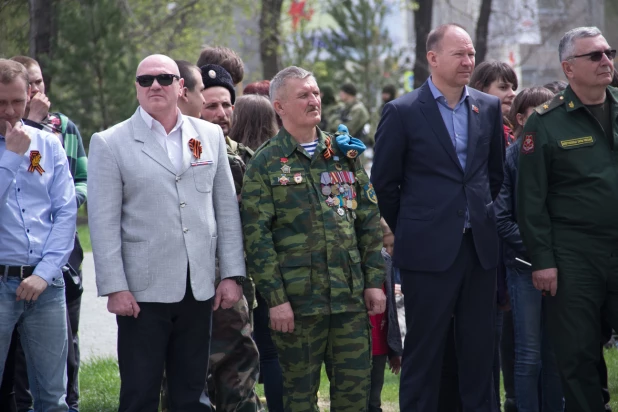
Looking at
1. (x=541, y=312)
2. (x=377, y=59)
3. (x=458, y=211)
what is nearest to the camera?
(x=458, y=211)

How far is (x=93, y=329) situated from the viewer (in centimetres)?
966

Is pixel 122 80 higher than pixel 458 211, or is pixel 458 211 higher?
pixel 122 80

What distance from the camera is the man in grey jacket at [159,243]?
14.7 feet

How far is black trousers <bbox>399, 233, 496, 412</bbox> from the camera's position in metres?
5.11

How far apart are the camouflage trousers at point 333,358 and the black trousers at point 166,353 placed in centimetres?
45

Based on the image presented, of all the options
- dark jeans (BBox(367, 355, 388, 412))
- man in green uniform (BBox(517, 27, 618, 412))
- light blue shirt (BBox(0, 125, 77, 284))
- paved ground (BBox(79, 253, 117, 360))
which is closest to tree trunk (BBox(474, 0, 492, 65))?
paved ground (BBox(79, 253, 117, 360))

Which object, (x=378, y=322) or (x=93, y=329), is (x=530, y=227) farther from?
(x=93, y=329)

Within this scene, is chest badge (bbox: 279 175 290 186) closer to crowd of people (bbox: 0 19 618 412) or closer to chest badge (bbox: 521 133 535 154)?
crowd of people (bbox: 0 19 618 412)

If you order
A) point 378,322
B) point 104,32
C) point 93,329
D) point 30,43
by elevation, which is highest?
point 104,32

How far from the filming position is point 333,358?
15.7 feet

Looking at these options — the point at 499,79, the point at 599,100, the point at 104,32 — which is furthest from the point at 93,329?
the point at 104,32

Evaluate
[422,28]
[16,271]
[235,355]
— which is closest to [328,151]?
[235,355]

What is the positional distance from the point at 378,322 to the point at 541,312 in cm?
102

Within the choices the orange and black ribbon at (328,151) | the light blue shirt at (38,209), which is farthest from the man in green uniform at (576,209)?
the light blue shirt at (38,209)
